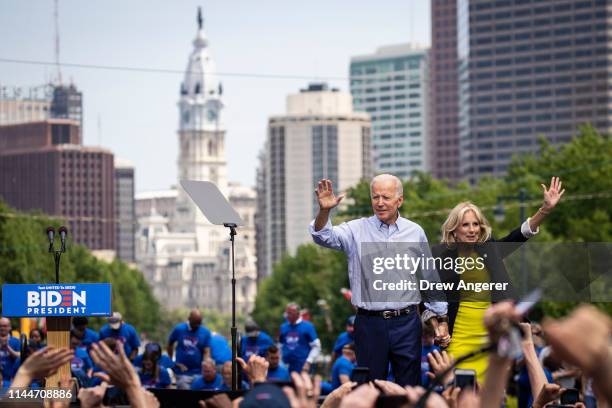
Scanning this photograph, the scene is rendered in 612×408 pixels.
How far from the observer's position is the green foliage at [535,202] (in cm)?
7331

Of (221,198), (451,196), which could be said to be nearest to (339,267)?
(451,196)

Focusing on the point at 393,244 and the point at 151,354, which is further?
the point at 151,354

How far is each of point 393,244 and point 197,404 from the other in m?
3.12

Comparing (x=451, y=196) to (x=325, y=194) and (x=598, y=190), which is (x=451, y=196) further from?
(x=325, y=194)

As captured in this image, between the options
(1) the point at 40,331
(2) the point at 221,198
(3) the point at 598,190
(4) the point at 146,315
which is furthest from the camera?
(4) the point at 146,315

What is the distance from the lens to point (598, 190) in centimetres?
7575

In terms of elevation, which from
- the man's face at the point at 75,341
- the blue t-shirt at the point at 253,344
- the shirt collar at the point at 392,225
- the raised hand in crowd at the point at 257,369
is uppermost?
the shirt collar at the point at 392,225

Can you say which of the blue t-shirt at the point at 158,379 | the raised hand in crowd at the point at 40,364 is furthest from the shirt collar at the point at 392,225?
the blue t-shirt at the point at 158,379

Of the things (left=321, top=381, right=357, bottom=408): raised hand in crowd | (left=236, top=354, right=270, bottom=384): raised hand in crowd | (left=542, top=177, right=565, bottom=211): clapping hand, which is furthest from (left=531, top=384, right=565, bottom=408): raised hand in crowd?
(left=542, top=177, right=565, bottom=211): clapping hand

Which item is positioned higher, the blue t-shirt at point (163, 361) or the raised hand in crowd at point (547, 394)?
the raised hand in crowd at point (547, 394)

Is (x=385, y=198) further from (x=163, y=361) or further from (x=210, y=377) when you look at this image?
(x=163, y=361)

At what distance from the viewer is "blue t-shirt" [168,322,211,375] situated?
23.5m

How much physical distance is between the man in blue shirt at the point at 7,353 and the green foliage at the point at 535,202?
3457 cm

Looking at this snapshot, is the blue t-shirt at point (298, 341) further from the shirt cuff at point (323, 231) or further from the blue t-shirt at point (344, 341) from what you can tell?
the shirt cuff at point (323, 231)
